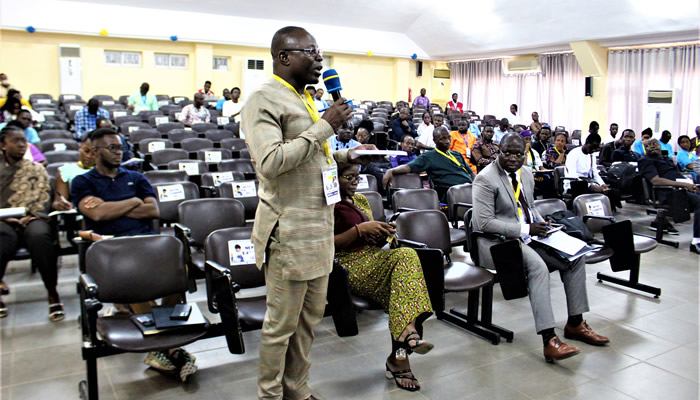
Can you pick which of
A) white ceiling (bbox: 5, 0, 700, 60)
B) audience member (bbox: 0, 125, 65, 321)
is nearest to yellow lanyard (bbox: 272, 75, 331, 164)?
audience member (bbox: 0, 125, 65, 321)

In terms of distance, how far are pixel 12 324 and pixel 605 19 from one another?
1356 centimetres

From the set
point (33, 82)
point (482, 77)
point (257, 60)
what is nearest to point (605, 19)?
point (482, 77)

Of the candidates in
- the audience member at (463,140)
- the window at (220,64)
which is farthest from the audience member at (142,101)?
the audience member at (463,140)

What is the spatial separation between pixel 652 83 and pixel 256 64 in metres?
10.9

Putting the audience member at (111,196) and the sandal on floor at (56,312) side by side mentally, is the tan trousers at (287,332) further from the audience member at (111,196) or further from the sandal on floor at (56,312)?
the sandal on floor at (56,312)

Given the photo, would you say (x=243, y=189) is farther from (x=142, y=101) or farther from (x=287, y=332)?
(x=142, y=101)

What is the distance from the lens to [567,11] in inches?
531

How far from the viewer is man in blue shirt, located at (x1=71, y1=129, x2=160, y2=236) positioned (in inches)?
128

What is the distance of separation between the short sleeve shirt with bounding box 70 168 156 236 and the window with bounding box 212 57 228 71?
538 inches

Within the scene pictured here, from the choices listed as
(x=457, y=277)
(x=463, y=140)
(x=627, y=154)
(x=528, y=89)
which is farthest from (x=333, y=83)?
(x=528, y=89)

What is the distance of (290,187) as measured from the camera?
1.97 m

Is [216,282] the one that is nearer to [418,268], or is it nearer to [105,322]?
[105,322]

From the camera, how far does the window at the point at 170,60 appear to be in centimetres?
1548

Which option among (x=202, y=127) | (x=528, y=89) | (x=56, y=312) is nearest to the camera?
(x=56, y=312)
